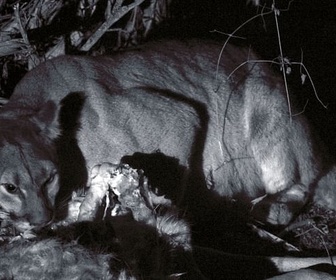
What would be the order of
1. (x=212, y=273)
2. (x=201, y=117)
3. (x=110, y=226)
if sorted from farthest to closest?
(x=201, y=117), (x=212, y=273), (x=110, y=226)

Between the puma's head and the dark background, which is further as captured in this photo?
the dark background

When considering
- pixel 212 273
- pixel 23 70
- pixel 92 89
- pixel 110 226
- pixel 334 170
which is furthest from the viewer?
pixel 23 70

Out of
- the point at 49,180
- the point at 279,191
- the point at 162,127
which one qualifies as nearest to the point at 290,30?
the point at 279,191

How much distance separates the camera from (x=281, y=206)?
4.77 m

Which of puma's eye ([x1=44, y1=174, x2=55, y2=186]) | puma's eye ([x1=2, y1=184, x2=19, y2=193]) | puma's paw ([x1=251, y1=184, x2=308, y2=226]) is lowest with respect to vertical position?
puma's paw ([x1=251, y1=184, x2=308, y2=226])

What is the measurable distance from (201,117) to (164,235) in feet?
4.71

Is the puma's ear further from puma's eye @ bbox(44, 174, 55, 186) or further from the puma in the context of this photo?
puma's eye @ bbox(44, 174, 55, 186)

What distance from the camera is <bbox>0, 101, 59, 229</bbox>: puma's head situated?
3.74 m

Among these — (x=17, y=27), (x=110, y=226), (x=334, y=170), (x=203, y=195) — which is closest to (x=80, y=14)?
(x=17, y=27)

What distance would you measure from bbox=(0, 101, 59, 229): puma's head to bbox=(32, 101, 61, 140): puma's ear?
0.17 feet

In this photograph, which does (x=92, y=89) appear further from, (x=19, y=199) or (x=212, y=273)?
(x=212, y=273)

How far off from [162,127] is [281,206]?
984 mm

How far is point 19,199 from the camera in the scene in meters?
3.75

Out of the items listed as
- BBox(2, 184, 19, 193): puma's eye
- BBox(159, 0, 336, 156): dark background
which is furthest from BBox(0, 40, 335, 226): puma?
BBox(159, 0, 336, 156): dark background
